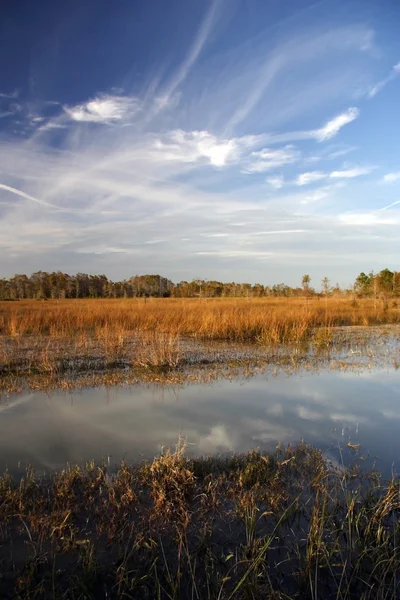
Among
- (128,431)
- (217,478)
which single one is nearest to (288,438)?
(217,478)

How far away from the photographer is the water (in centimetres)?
418

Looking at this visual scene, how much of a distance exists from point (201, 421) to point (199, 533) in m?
2.46

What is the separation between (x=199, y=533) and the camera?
2703 millimetres

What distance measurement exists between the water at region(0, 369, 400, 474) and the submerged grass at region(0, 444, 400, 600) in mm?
580

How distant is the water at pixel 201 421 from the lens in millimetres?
4184

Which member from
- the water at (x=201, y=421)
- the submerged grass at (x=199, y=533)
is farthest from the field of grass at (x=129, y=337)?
the submerged grass at (x=199, y=533)

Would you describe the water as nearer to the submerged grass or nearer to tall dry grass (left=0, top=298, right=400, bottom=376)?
the submerged grass

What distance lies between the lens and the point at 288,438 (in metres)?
4.56

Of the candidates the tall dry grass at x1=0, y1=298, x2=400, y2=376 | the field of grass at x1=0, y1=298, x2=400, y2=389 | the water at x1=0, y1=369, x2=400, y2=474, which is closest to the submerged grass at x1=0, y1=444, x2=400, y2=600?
the water at x1=0, y1=369, x2=400, y2=474

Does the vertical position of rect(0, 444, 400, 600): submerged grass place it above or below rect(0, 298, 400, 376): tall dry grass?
below

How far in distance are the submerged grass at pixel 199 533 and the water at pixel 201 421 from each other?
1.90 ft

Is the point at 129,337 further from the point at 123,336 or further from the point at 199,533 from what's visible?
the point at 199,533

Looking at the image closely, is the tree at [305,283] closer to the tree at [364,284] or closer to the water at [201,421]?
the tree at [364,284]

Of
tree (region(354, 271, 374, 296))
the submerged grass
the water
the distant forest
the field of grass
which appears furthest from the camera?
the distant forest
